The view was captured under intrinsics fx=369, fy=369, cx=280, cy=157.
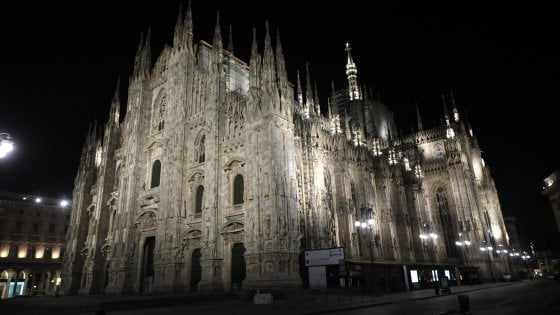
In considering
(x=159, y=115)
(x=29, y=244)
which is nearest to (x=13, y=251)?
(x=29, y=244)

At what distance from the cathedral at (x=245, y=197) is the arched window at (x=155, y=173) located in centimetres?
12

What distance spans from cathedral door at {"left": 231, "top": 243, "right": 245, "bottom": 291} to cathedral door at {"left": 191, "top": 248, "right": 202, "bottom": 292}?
3779 millimetres

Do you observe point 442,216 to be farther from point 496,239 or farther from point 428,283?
point 428,283

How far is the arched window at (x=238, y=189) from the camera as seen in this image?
30.3m

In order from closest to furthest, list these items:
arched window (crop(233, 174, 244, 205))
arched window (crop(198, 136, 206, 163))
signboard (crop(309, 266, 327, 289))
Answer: signboard (crop(309, 266, 327, 289)) < arched window (crop(233, 174, 244, 205)) < arched window (crop(198, 136, 206, 163))

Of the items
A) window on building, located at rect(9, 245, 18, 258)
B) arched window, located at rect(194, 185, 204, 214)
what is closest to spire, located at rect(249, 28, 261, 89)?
arched window, located at rect(194, 185, 204, 214)

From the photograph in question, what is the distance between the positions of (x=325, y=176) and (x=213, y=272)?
50.5 feet

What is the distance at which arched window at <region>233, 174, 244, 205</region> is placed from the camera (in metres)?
30.3

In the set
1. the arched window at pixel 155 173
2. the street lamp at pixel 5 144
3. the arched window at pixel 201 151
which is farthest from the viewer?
the arched window at pixel 155 173

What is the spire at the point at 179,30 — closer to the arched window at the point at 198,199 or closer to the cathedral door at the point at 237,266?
the arched window at the point at 198,199

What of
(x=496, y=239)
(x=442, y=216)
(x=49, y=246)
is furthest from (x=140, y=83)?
(x=496, y=239)

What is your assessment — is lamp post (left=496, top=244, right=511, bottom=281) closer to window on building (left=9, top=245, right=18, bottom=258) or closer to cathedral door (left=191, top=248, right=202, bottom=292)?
cathedral door (left=191, top=248, right=202, bottom=292)

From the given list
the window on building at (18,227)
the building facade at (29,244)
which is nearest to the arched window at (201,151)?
the building facade at (29,244)

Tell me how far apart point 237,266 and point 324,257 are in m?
8.21
